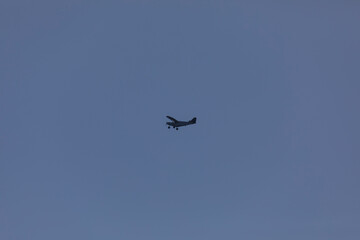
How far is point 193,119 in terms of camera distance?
18562 cm

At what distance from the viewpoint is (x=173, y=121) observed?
18450 centimetres

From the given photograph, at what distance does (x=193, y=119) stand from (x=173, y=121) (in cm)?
629
